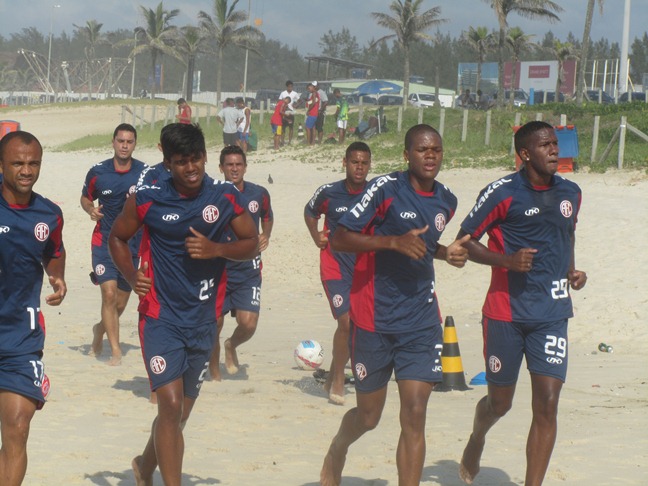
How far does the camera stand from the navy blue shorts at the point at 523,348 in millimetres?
6062

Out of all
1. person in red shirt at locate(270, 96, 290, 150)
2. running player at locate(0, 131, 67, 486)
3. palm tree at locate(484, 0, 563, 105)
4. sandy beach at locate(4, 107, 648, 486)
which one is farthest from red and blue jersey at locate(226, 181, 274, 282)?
palm tree at locate(484, 0, 563, 105)

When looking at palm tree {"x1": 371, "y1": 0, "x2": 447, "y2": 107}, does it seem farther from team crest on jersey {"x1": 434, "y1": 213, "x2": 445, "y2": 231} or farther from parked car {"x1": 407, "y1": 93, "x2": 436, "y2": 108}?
team crest on jersey {"x1": 434, "y1": 213, "x2": 445, "y2": 231}

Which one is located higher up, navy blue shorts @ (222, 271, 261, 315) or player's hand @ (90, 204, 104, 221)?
player's hand @ (90, 204, 104, 221)

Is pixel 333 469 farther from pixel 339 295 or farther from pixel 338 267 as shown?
pixel 338 267

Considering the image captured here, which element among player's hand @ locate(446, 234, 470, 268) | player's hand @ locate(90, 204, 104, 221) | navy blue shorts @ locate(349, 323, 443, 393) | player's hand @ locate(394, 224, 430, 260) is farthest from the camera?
player's hand @ locate(90, 204, 104, 221)

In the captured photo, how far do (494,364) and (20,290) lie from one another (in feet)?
8.97

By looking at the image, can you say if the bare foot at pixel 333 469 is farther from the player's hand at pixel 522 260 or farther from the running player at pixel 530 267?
the player's hand at pixel 522 260

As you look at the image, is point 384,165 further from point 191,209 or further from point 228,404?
point 191,209

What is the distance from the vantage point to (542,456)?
5906mm

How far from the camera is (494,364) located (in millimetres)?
6238

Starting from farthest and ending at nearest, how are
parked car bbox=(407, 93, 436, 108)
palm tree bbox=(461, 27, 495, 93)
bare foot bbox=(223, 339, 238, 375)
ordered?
palm tree bbox=(461, 27, 495, 93) → parked car bbox=(407, 93, 436, 108) → bare foot bbox=(223, 339, 238, 375)

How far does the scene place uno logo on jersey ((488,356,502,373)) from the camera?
20.4 ft

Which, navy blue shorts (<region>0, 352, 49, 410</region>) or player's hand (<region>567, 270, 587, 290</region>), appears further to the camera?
player's hand (<region>567, 270, 587, 290</region>)

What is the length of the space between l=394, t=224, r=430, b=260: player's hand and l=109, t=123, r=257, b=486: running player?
32.8 inches
